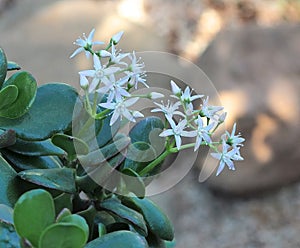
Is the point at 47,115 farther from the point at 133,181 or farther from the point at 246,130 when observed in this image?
the point at 246,130

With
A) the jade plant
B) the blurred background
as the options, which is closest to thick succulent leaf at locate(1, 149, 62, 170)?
the jade plant

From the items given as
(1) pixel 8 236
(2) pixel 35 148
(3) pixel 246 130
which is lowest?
(1) pixel 8 236

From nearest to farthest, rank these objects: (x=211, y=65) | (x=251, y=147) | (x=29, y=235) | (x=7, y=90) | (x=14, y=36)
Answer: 1. (x=29, y=235)
2. (x=7, y=90)
3. (x=251, y=147)
4. (x=211, y=65)
5. (x=14, y=36)

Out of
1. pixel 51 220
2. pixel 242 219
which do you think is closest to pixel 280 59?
pixel 242 219

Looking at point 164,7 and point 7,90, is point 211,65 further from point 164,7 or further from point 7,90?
point 7,90

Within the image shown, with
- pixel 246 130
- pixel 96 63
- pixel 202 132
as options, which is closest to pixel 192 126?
pixel 202 132

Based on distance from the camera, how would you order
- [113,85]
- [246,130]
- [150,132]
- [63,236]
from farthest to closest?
[246,130]
[150,132]
[113,85]
[63,236]
